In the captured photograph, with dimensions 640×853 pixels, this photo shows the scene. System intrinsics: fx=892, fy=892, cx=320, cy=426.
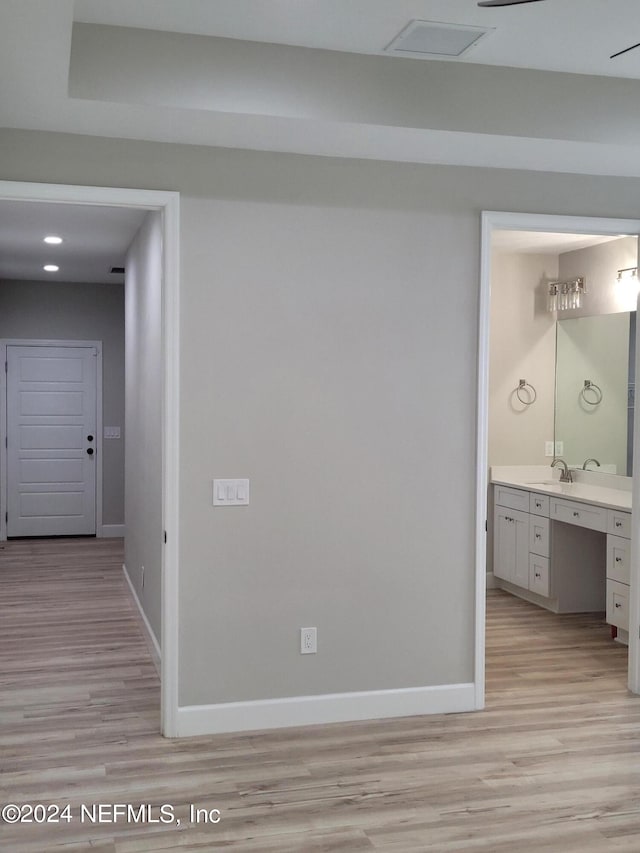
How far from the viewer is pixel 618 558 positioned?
5.19m

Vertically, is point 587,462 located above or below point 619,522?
above

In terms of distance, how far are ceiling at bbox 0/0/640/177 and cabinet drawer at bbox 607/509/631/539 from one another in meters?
2.12

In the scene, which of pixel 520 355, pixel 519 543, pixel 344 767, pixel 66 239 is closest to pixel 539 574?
pixel 519 543

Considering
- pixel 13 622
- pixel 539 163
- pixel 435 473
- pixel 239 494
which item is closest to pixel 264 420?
pixel 239 494

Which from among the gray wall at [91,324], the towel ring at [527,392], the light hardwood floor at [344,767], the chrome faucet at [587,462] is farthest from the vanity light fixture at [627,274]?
the gray wall at [91,324]

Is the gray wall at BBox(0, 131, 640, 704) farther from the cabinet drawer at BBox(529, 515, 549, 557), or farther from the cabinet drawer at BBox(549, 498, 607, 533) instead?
the cabinet drawer at BBox(529, 515, 549, 557)

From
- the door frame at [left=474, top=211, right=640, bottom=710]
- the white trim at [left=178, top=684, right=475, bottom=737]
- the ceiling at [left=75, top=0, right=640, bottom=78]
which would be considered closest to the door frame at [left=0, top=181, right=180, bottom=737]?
the white trim at [left=178, top=684, right=475, bottom=737]

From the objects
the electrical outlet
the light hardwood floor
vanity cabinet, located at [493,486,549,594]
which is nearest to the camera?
the light hardwood floor

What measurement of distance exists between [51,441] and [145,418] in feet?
13.1

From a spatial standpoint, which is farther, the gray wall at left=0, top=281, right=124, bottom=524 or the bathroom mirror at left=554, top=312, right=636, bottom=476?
the gray wall at left=0, top=281, right=124, bottom=524

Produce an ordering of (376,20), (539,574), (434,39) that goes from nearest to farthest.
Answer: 1. (376,20)
2. (434,39)
3. (539,574)

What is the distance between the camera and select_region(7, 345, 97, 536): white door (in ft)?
29.8

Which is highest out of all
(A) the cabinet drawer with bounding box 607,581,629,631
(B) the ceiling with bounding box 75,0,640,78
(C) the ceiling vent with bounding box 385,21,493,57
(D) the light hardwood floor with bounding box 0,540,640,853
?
(B) the ceiling with bounding box 75,0,640,78

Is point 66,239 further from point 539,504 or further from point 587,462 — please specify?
point 587,462
